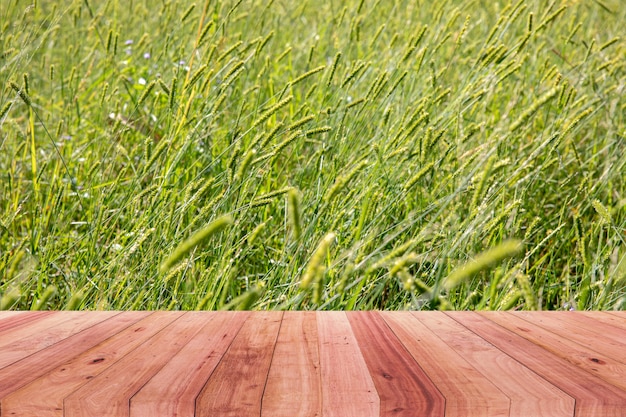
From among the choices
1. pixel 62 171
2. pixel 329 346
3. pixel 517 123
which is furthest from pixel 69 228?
pixel 517 123

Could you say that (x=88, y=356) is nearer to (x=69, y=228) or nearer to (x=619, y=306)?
(x=69, y=228)

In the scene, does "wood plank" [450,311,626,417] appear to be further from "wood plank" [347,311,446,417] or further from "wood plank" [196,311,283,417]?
"wood plank" [196,311,283,417]

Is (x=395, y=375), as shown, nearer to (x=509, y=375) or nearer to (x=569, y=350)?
(x=509, y=375)

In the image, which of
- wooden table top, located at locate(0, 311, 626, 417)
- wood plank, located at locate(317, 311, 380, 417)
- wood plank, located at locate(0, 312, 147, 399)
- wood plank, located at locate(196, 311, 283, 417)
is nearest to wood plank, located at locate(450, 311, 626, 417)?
wooden table top, located at locate(0, 311, 626, 417)

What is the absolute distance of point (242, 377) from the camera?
2.65 ft

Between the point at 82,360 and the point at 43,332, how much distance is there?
0.22 m

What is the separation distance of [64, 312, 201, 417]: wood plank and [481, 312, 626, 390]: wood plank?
554mm

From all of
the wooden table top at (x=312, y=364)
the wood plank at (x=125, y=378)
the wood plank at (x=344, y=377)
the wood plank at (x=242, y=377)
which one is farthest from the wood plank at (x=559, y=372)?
the wood plank at (x=125, y=378)

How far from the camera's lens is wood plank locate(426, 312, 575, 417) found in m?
0.73

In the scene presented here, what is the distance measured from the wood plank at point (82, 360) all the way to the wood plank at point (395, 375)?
346mm

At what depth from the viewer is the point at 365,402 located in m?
0.72

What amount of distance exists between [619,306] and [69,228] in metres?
1.31

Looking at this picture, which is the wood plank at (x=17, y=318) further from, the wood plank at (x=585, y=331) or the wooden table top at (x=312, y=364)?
the wood plank at (x=585, y=331)

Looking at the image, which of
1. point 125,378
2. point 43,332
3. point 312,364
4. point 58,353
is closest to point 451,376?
point 312,364
